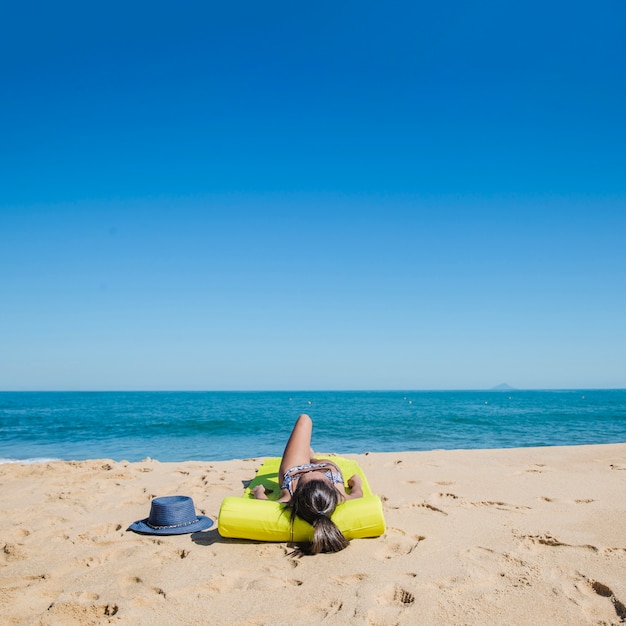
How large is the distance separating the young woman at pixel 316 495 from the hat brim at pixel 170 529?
643 millimetres

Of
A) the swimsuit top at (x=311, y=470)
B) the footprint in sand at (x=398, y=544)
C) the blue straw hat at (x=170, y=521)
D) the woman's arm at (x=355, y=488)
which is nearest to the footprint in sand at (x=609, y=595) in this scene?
the footprint in sand at (x=398, y=544)

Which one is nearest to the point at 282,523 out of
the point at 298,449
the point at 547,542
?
the point at 298,449

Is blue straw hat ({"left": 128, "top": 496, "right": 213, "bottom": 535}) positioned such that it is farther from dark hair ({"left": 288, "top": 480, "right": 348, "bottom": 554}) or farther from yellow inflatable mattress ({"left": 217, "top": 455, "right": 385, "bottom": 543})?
dark hair ({"left": 288, "top": 480, "right": 348, "bottom": 554})

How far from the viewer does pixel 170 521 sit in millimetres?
5008

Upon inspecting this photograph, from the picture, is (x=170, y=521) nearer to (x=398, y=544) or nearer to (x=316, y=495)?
(x=316, y=495)

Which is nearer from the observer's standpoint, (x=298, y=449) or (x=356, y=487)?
(x=356, y=487)

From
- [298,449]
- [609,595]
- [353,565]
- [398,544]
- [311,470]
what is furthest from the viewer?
[298,449]

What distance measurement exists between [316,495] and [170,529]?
5.21 feet

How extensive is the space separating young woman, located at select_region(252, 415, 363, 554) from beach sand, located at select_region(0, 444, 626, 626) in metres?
0.13

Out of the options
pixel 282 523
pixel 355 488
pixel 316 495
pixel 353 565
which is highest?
pixel 316 495

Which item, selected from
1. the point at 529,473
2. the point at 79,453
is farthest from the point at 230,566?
the point at 79,453

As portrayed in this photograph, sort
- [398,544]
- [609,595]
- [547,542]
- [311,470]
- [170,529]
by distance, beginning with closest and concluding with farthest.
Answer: [609,595] → [547,542] → [398,544] → [170,529] → [311,470]

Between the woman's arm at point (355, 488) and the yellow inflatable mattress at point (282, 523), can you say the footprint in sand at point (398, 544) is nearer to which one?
the yellow inflatable mattress at point (282, 523)

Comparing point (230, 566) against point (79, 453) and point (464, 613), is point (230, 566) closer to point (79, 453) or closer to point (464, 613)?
point (464, 613)
